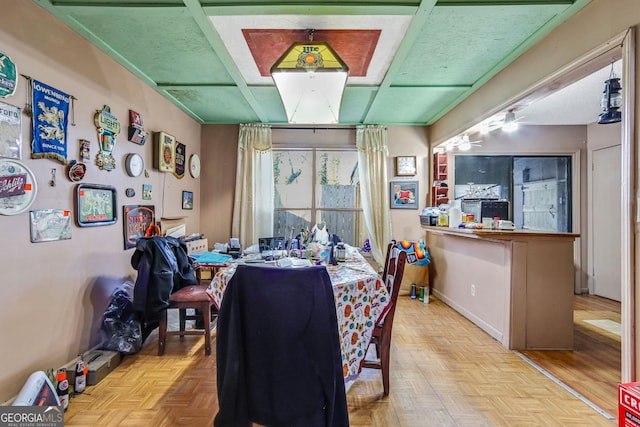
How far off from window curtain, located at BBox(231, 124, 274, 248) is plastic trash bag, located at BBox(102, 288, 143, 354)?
187cm

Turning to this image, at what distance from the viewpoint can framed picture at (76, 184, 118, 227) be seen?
2.15 meters

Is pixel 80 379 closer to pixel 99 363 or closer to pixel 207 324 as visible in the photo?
pixel 99 363

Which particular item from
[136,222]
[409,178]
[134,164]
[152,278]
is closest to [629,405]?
[152,278]

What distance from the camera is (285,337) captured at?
1.29 m

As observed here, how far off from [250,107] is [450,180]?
9.83 ft

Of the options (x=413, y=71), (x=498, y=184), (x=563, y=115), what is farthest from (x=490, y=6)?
(x=498, y=184)

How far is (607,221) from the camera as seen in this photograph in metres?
4.07

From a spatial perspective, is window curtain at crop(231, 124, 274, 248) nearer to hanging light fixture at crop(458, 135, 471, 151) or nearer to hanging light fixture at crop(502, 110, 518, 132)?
hanging light fixture at crop(458, 135, 471, 151)

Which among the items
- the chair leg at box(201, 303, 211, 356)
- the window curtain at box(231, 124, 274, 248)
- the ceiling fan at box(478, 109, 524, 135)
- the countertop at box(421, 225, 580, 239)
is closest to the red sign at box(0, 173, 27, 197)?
the chair leg at box(201, 303, 211, 356)

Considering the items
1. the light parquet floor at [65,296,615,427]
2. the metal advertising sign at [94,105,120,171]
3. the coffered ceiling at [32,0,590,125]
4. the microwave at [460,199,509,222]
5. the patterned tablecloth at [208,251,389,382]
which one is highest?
the coffered ceiling at [32,0,590,125]

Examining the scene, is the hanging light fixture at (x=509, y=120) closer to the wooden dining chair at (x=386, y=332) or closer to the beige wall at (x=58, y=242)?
the wooden dining chair at (x=386, y=332)

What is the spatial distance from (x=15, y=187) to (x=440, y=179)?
4.38 metres

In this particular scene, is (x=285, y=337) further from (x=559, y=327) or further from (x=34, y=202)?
(x=559, y=327)

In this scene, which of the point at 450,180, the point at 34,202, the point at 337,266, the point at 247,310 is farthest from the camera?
the point at 450,180
